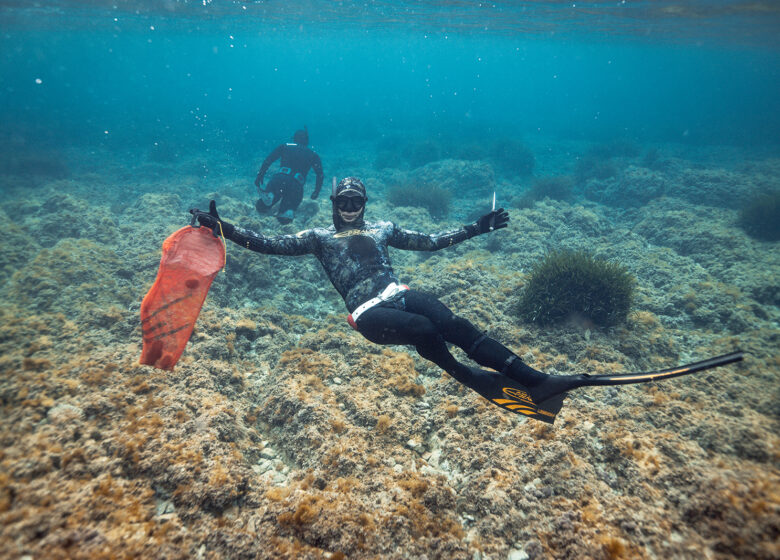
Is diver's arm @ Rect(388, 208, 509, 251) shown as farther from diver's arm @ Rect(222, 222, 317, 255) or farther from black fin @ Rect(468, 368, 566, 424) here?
black fin @ Rect(468, 368, 566, 424)

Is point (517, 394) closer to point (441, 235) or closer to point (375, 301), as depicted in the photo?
point (375, 301)

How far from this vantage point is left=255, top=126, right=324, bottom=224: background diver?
994cm

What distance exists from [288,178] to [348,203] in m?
7.01

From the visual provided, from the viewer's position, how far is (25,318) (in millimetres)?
4000

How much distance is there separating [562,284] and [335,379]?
3965 millimetres

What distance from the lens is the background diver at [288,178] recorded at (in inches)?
391

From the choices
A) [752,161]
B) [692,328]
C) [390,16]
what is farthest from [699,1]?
[692,328]

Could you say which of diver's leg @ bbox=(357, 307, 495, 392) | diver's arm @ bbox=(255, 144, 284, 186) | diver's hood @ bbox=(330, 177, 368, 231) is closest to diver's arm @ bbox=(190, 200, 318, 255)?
diver's hood @ bbox=(330, 177, 368, 231)

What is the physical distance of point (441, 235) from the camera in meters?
4.68

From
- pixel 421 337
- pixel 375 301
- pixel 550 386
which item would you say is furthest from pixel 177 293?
pixel 550 386

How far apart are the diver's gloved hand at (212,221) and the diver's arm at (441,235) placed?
6.76ft

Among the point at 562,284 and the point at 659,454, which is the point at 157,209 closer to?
the point at 562,284

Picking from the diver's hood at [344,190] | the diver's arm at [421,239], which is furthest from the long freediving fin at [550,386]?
the diver's hood at [344,190]

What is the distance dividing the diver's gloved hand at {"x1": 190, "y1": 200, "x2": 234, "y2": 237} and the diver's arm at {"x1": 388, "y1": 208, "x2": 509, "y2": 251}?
6.76 feet
